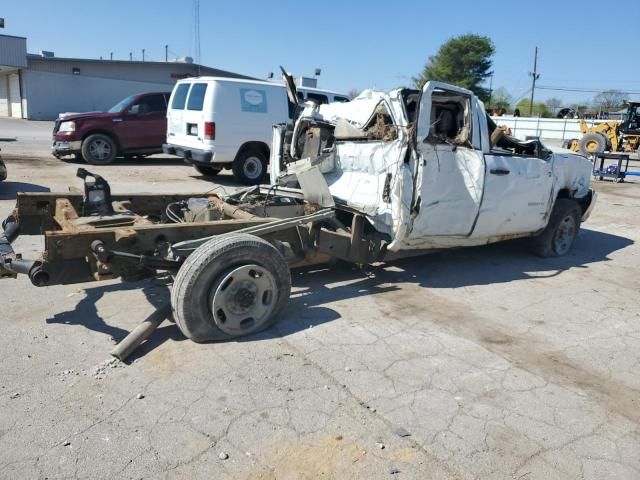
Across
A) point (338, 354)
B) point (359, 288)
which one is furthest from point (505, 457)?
point (359, 288)

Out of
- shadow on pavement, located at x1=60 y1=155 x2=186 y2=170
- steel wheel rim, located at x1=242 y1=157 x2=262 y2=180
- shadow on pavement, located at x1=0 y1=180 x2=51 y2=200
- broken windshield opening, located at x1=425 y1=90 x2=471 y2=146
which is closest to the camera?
broken windshield opening, located at x1=425 y1=90 x2=471 y2=146

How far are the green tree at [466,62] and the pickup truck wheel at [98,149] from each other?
50.4m

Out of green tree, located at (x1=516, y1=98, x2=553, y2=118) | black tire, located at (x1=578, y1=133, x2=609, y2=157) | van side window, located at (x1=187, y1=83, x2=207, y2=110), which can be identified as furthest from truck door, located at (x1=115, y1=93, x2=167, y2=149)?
green tree, located at (x1=516, y1=98, x2=553, y2=118)

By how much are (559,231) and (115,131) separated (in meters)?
11.4

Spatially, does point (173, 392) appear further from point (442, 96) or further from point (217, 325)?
point (442, 96)

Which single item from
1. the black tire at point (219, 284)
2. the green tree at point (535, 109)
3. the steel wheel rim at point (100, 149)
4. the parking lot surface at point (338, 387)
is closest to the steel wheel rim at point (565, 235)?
the parking lot surface at point (338, 387)

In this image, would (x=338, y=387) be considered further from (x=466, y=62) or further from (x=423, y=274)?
(x=466, y=62)

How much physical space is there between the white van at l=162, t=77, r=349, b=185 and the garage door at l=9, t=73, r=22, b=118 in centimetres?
3210

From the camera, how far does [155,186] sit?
1152cm

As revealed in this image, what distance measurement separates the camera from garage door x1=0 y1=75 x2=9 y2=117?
40.7m

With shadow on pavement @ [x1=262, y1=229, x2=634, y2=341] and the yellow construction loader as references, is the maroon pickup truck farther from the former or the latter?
the yellow construction loader

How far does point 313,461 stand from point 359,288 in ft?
9.04

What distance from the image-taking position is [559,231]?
7.07 m

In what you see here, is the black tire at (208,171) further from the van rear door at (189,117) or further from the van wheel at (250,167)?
the van wheel at (250,167)
